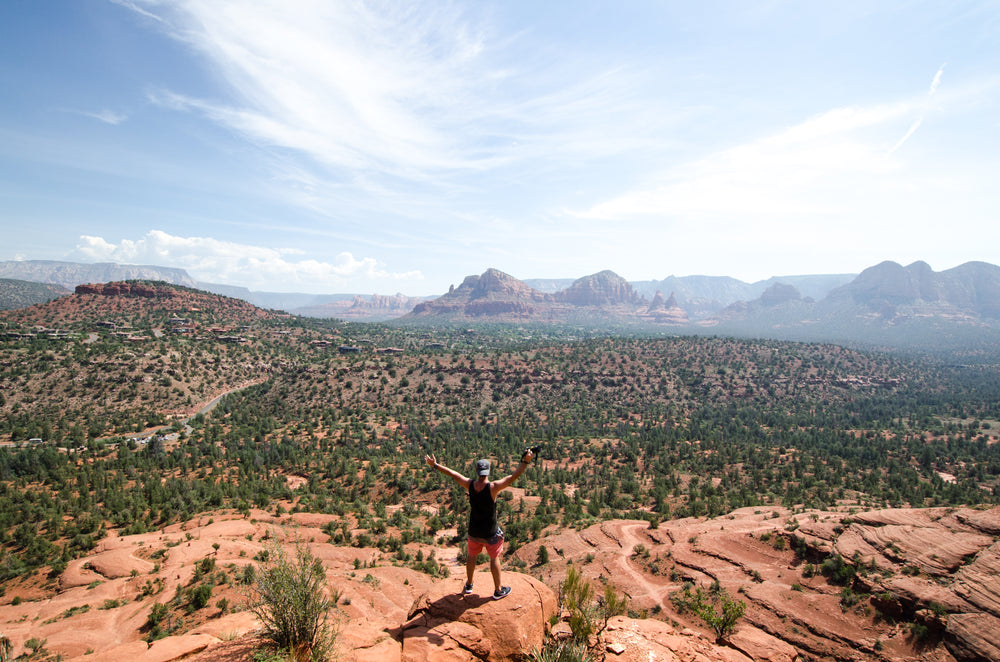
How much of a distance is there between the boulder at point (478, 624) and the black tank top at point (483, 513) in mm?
1354

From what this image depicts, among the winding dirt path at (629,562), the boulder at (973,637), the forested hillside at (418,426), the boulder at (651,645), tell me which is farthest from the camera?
the forested hillside at (418,426)

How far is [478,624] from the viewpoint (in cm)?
732

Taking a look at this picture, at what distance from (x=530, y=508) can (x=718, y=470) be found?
27519 millimetres

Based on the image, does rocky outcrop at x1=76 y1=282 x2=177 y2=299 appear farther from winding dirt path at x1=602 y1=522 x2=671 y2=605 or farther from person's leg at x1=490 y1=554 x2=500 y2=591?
person's leg at x1=490 y1=554 x2=500 y2=591

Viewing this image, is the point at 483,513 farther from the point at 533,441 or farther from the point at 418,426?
the point at 418,426

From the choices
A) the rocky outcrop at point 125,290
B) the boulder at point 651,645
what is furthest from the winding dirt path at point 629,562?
the rocky outcrop at point 125,290

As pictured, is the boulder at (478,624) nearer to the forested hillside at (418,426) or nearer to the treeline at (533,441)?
the treeline at (533,441)

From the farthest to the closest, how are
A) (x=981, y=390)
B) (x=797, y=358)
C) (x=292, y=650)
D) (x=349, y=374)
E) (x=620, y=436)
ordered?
(x=797, y=358), (x=981, y=390), (x=349, y=374), (x=620, y=436), (x=292, y=650)

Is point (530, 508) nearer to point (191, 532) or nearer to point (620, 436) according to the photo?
point (191, 532)

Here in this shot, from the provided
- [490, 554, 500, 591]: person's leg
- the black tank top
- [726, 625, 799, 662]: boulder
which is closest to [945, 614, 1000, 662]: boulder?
[726, 625, 799, 662]: boulder

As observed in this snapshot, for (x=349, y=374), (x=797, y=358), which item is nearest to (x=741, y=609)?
(x=349, y=374)

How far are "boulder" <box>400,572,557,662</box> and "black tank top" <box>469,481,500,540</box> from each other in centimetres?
135

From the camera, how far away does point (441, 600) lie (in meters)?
8.18

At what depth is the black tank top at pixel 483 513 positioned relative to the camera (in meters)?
7.62
